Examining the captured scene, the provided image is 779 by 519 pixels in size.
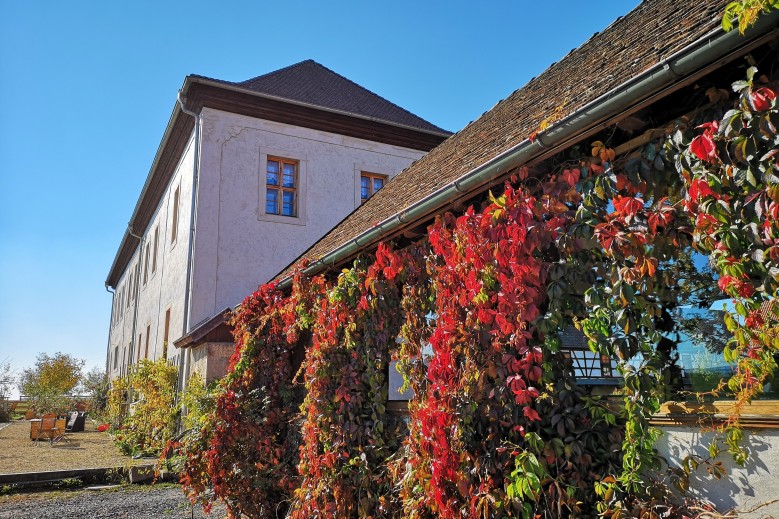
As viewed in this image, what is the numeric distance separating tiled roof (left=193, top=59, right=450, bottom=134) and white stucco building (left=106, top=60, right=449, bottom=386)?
0.05 metres

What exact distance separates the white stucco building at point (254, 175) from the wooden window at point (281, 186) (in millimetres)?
24

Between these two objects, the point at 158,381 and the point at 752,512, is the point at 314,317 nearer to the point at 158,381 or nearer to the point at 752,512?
the point at 752,512

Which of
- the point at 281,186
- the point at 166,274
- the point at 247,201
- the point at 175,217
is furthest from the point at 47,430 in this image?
the point at 281,186

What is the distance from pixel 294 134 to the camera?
14.2 metres

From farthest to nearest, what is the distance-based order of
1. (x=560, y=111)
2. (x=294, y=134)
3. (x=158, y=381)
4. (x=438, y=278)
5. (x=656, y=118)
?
(x=294, y=134)
(x=158, y=381)
(x=438, y=278)
(x=560, y=111)
(x=656, y=118)

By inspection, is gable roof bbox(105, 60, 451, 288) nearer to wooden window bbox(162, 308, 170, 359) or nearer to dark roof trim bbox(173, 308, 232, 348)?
wooden window bbox(162, 308, 170, 359)

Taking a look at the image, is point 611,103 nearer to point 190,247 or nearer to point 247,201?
point 190,247

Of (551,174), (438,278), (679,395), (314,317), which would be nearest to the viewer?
(679,395)

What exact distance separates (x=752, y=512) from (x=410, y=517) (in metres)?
2.09

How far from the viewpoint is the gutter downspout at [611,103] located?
2432 mm

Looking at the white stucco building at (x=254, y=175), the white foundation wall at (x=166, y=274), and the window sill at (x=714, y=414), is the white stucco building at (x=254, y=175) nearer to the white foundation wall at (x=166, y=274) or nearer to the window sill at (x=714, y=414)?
the white foundation wall at (x=166, y=274)

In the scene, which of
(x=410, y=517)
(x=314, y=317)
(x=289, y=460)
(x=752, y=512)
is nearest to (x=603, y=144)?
(x=752, y=512)

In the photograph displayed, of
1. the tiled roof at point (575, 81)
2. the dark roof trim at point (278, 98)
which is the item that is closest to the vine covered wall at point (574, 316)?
the tiled roof at point (575, 81)

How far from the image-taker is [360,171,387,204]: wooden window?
15.0 m
